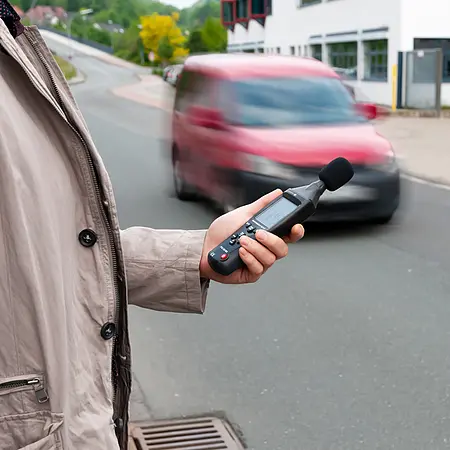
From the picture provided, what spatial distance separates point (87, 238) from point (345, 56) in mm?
32398

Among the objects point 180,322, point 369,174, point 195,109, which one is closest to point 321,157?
point 369,174

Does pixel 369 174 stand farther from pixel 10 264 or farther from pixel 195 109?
pixel 10 264

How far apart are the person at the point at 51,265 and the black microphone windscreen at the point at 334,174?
0.58m

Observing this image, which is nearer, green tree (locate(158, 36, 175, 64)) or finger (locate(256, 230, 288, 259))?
finger (locate(256, 230, 288, 259))

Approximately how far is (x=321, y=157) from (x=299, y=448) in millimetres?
4514

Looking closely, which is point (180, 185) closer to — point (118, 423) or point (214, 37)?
point (118, 423)

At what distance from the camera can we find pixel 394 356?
15.5 ft

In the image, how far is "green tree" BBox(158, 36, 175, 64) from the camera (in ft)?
241

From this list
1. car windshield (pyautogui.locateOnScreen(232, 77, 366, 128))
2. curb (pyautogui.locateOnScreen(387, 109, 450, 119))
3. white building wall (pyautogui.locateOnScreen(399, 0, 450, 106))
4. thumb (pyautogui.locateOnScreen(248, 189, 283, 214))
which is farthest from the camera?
white building wall (pyautogui.locateOnScreen(399, 0, 450, 106))

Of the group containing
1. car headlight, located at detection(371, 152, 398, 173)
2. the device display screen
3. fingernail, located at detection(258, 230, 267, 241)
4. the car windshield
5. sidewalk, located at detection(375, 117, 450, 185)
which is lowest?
sidewalk, located at detection(375, 117, 450, 185)

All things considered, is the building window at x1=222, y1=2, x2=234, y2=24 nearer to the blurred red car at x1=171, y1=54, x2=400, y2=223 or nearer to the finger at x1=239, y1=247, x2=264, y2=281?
the blurred red car at x1=171, y1=54, x2=400, y2=223

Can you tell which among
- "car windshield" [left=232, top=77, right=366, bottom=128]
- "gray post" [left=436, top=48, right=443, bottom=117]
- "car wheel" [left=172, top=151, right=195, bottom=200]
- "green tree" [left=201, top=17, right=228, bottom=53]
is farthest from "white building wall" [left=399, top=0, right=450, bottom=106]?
"green tree" [left=201, top=17, right=228, bottom=53]

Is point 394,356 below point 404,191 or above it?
above

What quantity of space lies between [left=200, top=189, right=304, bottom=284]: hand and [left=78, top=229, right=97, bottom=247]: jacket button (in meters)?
0.33
